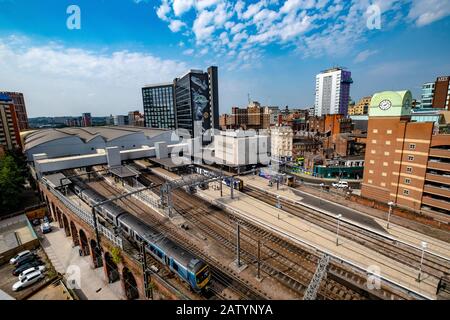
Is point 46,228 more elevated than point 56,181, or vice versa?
point 56,181

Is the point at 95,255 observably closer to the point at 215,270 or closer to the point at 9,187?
the point at 215,270

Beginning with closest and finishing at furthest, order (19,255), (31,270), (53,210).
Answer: (31,270) → (19,255) → (53,210)

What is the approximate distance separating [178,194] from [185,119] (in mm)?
77075

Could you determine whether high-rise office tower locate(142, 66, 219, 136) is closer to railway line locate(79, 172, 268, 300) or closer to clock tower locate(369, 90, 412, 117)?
railway line locate(79, 172, 268, 300)

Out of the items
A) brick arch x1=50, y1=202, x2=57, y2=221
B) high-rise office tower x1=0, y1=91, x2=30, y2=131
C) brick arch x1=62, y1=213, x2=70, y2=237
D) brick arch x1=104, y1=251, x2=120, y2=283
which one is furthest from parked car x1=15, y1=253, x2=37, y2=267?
high-rise office tower x1=0, y1=91, x2=30, y2=131

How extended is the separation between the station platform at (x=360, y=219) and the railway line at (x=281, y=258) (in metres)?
11.9

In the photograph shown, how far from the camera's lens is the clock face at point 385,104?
4315 centimetres

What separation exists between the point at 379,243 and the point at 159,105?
429 ft

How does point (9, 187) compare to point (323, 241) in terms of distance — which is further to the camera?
point (9, 187)

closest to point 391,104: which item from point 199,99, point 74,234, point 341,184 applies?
point 341,184

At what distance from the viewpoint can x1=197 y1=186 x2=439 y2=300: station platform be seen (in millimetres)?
23328

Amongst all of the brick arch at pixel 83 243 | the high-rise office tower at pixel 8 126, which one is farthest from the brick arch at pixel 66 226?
the high-rise office tower at pixel 8 126

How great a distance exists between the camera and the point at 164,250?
22.5 meters
